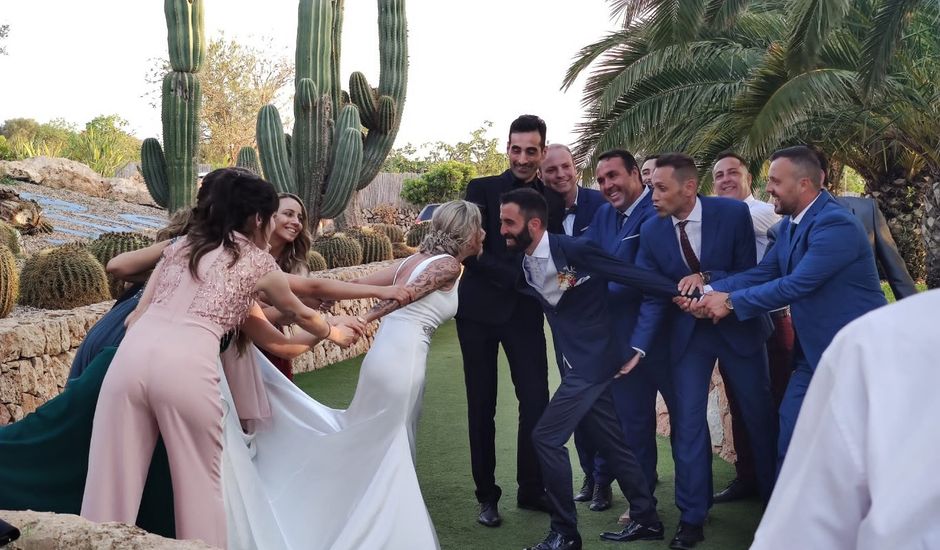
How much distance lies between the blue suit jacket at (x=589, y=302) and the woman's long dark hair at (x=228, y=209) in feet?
5.16

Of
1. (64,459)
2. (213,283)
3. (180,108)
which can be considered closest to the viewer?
(213,283)

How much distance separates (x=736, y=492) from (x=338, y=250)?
11297mm

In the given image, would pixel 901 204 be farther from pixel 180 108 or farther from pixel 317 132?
pixel 180 108

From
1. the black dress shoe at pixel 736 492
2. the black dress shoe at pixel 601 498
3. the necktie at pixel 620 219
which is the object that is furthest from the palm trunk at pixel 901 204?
the black dress shoe at pixel 601 498

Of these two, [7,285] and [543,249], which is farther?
[7,285]

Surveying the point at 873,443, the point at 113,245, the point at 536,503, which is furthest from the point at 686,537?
the point at 113,245

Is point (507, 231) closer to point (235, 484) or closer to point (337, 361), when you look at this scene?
point (235, 484)

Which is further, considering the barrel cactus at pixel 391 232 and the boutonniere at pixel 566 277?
the barrel cactus at pixel 391 232

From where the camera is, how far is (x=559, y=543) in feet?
15.9

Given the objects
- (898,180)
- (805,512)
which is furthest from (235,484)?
(898,180)

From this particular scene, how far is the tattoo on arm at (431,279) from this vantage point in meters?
4.84

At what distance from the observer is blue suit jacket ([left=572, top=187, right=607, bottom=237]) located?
5922mm

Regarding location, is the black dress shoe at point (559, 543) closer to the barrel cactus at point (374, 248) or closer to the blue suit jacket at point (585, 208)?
the blue suit jacket at point (585, 208)

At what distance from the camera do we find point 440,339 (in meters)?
13.8
